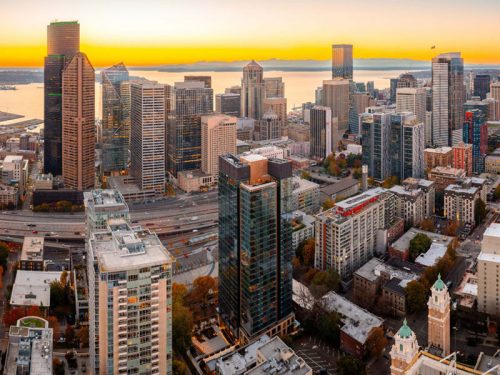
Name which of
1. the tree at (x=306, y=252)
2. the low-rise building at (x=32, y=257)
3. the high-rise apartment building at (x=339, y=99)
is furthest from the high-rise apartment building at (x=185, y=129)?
the high-rise apartment building at (x=339, y=99)

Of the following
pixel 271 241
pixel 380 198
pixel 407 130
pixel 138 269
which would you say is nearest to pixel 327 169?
pixel 407 130

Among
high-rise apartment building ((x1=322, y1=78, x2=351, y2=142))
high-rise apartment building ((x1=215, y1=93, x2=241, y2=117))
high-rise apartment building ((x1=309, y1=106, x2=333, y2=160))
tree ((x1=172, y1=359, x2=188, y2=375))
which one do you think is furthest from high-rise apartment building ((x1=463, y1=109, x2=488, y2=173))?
tree ((x1=172, y1=359, x2=188, y2=375))

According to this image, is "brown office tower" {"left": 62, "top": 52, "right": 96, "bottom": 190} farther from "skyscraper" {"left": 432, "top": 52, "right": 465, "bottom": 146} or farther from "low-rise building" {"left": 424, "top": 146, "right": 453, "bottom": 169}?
"skyscraper" {"left": 432, "top": 52, "right": 465, "bottom": 146}

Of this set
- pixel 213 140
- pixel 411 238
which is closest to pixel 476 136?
pixel 411 238

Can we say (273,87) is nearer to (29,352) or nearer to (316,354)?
(316,354)

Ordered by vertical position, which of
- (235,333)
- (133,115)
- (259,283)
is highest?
(133,115)

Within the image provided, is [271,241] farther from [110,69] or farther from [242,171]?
[110,69]
